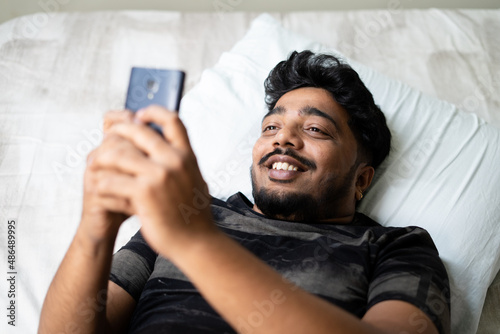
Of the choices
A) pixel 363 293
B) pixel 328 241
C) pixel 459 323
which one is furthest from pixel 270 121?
pixel 459 323

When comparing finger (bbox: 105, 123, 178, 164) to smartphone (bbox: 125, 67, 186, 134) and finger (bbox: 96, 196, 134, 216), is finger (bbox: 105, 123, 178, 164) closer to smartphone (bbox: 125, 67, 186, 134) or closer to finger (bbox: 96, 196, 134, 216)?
finger (bbox: 96, 196, 134, 216)

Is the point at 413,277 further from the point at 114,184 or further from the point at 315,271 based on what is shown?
the point at 114,184

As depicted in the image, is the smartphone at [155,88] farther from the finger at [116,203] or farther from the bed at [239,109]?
the bed at [239,109]

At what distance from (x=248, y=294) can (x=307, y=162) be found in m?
0.53

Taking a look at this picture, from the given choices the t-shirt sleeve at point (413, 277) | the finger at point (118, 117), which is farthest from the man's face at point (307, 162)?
the finger at point (118, 117)

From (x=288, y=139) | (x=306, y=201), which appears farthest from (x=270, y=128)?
(x=306, y=201)

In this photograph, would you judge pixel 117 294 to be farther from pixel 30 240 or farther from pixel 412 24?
pixel 412 24

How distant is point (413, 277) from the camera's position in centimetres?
83

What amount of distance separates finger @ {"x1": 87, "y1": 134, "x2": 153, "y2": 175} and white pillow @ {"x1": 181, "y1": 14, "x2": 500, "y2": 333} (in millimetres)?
764

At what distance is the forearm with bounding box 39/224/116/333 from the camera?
71 cm

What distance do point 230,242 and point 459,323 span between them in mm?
699

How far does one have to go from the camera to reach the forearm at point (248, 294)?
548 mm

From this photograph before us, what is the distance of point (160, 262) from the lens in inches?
38.5

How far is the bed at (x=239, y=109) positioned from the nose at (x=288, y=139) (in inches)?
10.0
